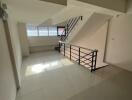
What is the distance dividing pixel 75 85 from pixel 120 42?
2.39 metres

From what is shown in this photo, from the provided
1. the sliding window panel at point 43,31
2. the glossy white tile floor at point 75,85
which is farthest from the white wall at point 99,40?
the sliding window panel at point 43,31

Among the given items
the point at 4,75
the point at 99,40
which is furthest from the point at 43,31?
the point at 4,75

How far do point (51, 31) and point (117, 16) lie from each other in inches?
180

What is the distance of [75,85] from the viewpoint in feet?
7.97

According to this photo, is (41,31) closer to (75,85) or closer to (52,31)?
(52,31)

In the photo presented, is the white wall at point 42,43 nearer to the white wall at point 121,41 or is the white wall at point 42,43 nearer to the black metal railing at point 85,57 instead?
the black metal railing at point 85,57

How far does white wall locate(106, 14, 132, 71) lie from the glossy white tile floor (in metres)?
0.42

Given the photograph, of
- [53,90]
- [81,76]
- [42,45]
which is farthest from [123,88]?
[42,45]

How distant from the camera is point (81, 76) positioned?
290cm

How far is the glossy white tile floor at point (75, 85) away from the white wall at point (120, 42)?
417mm

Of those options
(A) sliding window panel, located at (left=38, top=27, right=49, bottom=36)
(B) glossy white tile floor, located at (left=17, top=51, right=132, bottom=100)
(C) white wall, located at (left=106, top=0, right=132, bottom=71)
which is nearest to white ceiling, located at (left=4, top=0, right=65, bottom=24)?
(B) glossy white tile floor, located at (left=17, top=51, right=132, bottom=100)

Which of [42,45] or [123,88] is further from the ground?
[42,45]

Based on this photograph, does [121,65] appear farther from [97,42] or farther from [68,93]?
[68,93]

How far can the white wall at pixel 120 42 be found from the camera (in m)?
3.09
